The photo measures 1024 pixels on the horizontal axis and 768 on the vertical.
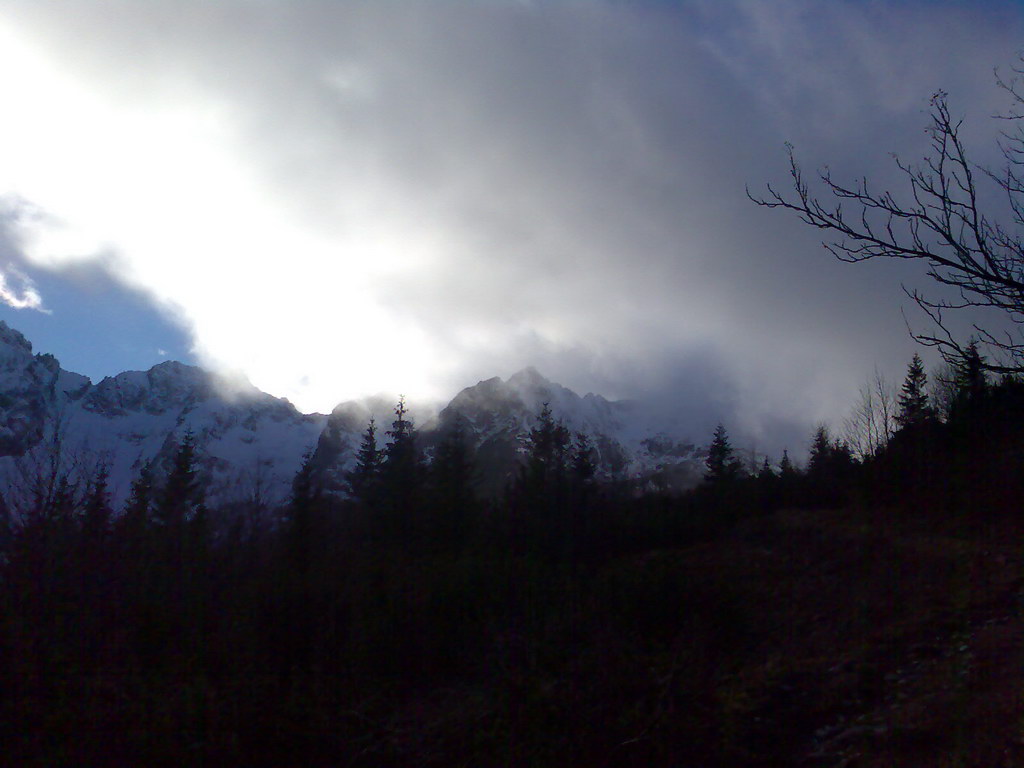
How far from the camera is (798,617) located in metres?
8.72

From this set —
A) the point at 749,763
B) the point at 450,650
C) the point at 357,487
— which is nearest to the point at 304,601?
the point at 450,650

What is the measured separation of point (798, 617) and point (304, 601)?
6.75m

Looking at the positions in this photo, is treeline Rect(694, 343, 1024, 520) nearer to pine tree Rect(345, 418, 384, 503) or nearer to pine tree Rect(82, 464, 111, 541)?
pine tree Rect(82, 464, 111, 541)

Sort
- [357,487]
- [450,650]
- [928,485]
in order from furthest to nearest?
[357,487] < [928,485] < [450,650]

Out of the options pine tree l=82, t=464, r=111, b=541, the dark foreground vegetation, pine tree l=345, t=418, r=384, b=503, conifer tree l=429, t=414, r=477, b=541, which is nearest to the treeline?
the dark foreground vegetation

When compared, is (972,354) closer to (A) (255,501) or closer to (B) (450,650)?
(B) (450,650)

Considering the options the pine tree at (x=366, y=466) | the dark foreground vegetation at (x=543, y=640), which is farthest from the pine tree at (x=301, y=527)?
the pine tree at (x=366, y=466)

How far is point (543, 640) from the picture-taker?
25.5 feet

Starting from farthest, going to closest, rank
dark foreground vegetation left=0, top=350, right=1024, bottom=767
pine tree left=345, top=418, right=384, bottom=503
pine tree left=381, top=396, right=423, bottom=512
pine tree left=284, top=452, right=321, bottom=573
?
pine tree left=345, top=418, right=384, bottom=503, pine tree left=381, top=396, right=423, bottom=512, pine tree left=284, top=452, right=321, bottom=573, dark foreground vegetation left=0, top=350, right=1024, bottom=767

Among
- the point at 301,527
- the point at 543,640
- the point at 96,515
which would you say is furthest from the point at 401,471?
the point at 543,640

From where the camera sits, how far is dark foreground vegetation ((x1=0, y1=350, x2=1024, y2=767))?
227 inches

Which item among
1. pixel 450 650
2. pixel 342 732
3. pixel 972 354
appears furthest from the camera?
pixel 450 650

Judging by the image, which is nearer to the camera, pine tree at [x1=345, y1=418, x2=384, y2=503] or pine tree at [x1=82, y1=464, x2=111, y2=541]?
pine tree at [x1=82, y1=464, x2=111, y2=541]

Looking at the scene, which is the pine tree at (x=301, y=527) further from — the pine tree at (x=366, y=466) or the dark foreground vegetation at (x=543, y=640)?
the pine tree at (x=366, y=466)
